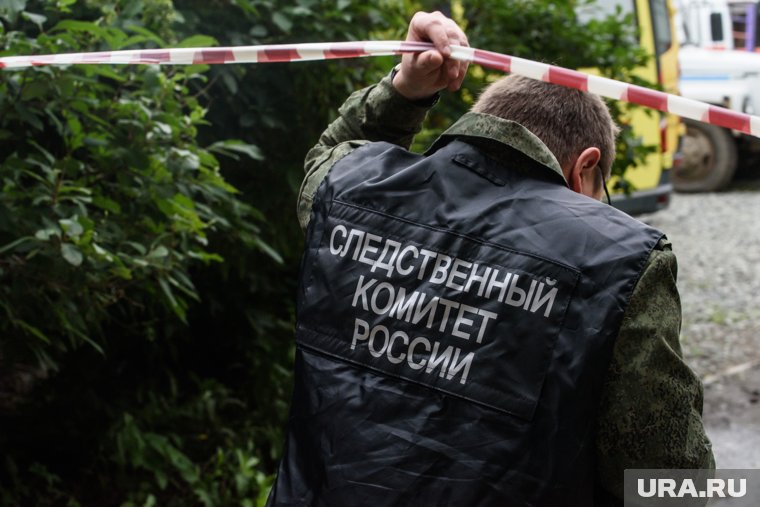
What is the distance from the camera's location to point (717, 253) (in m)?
9.36

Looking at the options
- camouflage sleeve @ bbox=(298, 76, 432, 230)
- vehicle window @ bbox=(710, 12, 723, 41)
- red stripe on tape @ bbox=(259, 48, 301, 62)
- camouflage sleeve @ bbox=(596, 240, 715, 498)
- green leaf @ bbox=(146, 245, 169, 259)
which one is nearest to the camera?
camouflage sleeve @ bbox=(596, 240, 715, 498)

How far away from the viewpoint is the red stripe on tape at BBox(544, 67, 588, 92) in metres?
1.85

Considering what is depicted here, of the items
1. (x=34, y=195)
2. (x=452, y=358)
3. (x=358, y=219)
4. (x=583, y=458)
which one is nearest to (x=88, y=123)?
(x=34, y=195)

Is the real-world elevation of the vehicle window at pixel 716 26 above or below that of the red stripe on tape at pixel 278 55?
below

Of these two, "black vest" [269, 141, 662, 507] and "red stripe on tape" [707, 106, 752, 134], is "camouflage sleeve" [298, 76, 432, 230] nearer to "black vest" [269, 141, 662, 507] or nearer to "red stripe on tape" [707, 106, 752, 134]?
"black vest" [269, 141, 662, 507]

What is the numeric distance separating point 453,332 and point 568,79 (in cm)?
55

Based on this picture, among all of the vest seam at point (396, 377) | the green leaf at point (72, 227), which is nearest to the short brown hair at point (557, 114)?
the vest seam at point (396, 377)

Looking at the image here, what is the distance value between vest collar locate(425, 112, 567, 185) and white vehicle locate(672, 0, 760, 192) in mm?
11226

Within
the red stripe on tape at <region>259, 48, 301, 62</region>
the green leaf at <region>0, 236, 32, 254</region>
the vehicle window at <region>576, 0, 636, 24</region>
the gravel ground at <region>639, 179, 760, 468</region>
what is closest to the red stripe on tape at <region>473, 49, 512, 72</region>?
the red stripe on tape at <region>259, 48, 301, 62</region>

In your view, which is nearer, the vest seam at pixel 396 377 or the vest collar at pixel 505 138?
the vest seam at pixel 396 377

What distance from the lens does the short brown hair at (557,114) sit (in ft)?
6.08

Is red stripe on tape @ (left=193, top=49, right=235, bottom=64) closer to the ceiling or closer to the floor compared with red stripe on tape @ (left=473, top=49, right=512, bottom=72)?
closer to the ceiling

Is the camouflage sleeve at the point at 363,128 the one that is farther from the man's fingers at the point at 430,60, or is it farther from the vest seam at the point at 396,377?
the vest seam at the point at 396,377

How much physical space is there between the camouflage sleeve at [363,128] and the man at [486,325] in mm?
54
